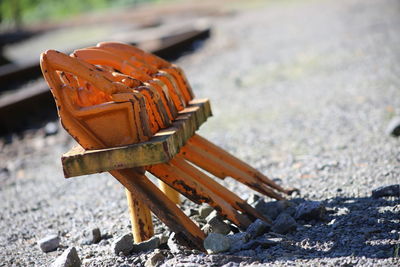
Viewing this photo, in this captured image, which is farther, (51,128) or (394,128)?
(51,128)

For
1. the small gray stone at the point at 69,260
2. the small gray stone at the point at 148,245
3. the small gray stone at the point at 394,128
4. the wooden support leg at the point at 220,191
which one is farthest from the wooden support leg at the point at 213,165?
the small gray stone at the point at 394,128

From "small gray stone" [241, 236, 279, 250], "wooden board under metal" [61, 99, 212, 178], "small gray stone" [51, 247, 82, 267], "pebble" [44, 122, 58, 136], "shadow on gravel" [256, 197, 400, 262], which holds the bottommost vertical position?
"shadow on gravel" [256, 197, 400, 262]

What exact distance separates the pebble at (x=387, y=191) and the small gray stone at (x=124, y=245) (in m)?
1.76

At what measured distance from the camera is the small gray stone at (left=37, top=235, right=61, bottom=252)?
14.1 feet

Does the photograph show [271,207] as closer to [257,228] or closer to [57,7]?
[257,228]

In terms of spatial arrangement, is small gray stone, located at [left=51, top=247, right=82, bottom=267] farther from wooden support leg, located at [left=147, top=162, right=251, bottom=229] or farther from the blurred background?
the blurred background

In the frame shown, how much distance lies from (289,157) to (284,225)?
2.23 meters

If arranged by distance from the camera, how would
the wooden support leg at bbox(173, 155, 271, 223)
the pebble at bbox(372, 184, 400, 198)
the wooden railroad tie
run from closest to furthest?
the wooden railroad tie < the wooden support leg at bbox(173, 155, 271, 223) < the pebble at bbox(372, 184, 400, 198)

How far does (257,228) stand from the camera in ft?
12.3

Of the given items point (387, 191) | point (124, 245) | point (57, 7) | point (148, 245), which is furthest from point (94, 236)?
point (57, 7)

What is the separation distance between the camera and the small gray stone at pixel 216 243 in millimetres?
3523

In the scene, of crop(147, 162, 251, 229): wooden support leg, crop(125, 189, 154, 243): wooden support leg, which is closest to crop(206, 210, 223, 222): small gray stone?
crop(147, 162, 251, 229): wooden support leg

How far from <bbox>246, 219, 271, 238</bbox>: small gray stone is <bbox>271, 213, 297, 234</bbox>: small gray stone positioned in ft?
0.25

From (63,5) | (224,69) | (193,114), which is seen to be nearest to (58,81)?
(193,114)
